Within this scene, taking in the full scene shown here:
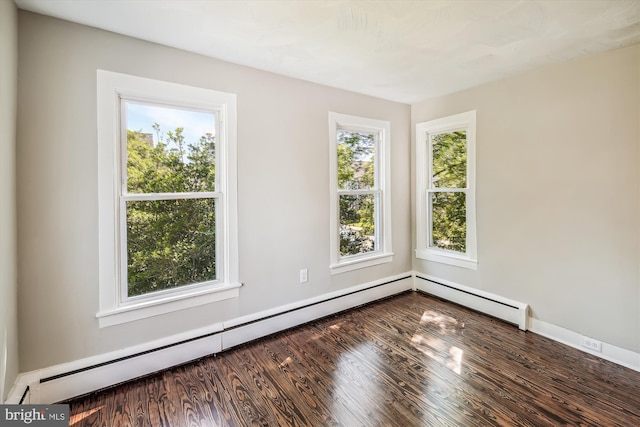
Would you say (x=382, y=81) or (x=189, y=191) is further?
(x=382, y=81)

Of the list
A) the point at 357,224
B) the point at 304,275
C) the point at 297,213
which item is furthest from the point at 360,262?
the point at 297,213

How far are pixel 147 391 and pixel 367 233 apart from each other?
2.58 metres

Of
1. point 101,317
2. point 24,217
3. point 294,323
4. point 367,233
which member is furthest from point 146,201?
point 367,233

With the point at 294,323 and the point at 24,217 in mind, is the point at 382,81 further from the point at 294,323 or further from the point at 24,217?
the point at 24,217

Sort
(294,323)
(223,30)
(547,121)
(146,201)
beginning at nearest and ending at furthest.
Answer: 1. (223,30)
2. (146,201)
3. (547,121)
4. (294,323)

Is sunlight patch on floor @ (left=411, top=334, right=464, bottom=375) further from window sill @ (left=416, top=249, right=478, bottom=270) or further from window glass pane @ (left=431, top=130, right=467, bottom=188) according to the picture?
window glass pane @ (left=431, top=130, right=467, bottom=188)

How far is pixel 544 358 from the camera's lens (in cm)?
237

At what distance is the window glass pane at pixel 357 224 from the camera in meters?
3.39

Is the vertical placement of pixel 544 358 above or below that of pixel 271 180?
below

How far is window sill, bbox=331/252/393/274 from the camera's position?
3.24m

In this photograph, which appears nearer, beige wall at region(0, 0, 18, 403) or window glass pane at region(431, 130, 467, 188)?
beige wall at region(0, 0, 18, 403)

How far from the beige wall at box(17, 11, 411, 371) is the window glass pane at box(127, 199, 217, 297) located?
234 mm

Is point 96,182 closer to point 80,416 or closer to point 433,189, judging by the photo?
point 80,416

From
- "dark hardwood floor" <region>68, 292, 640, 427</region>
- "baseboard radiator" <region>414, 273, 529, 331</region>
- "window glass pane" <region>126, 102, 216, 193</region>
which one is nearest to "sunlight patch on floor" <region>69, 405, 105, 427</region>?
"dark hardwood floor" <region>68, 292, 640, 427</region>
